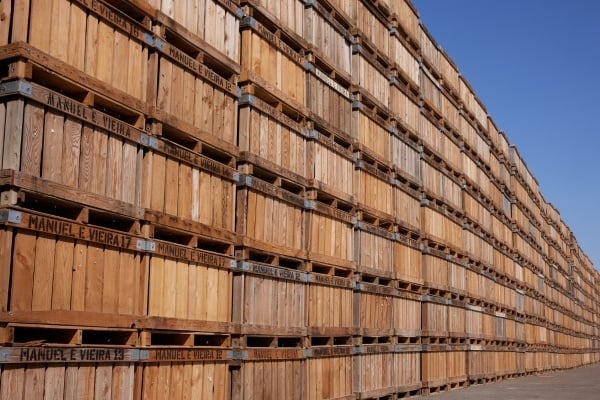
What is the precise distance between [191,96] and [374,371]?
222 inches

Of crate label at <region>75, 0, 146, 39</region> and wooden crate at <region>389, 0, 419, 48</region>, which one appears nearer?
crate label at <region>75, 0, 146, 39</region>

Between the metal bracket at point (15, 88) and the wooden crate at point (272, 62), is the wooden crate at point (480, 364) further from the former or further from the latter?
the metal bracket at point (15, 88)

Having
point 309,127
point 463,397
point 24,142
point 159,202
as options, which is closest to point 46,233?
point 24,142

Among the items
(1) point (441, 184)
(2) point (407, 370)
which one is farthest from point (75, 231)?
(1) point (441, 184)

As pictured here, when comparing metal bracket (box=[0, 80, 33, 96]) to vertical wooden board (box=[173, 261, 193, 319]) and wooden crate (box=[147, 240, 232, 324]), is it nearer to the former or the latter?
wooden crate (box=[147, 240, 232, 324])

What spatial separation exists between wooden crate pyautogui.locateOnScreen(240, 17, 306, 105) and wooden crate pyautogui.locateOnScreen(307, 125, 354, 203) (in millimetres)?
668

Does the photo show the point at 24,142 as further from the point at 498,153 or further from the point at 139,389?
the point at 498,153

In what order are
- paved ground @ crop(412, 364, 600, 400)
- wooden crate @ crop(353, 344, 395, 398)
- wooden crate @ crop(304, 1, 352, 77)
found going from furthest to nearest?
paved ground @ crop(412, 364, 600, 400), wooden crate @ crop(353, 344, 395, 398), wooden crate @ crop(304, 1, 352, 77)

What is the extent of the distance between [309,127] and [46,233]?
493 centimetres

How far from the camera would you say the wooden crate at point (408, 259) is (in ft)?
42.0

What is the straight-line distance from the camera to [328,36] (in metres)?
11.0

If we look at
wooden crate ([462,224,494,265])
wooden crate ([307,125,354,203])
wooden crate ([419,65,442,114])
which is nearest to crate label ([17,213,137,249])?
wooden crate ([307,125,354,203])

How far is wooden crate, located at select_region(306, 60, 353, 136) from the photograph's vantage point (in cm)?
1023

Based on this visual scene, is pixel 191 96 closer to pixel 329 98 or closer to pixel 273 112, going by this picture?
pixel 273 112
